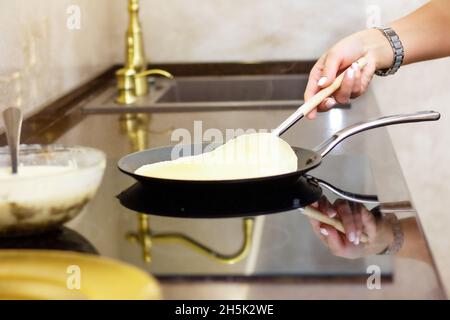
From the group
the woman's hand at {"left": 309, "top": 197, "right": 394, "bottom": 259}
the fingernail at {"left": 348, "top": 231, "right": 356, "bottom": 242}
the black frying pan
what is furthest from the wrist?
the fingernail at {"left": 348, "top": 231, "right": 356, "bottom": 242}

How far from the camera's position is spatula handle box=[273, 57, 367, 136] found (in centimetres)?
111

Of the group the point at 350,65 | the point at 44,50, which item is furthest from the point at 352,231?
the point at 44,50

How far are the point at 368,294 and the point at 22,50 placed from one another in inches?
38.0

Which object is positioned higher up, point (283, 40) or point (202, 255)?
point (283, 40)

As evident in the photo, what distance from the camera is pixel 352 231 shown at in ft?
2.65

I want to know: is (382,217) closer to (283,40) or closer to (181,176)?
(181,176)

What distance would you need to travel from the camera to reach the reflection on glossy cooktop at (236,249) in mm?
701

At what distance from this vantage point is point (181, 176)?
93cm

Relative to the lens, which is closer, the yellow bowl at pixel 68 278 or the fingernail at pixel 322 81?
the yellow bowl at pixel 68 278

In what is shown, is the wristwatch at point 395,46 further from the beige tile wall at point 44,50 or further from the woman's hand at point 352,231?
the beige tile wall at point 44,50

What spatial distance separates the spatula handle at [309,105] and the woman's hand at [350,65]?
0.9 inches

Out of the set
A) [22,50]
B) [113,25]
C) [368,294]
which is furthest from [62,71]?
[368,294]

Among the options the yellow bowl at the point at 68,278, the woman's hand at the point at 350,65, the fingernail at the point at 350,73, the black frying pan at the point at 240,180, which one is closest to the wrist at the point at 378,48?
the woman's hand at the point at 350,65
